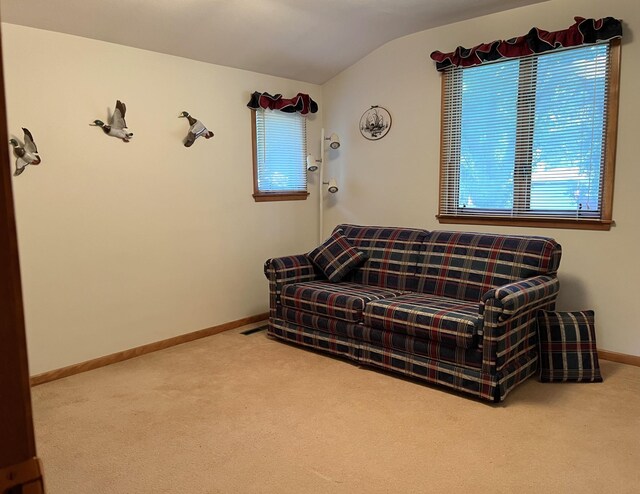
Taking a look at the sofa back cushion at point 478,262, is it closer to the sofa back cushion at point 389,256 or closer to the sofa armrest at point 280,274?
the sofa back cushion at point 389,256

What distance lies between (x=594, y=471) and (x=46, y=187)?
3421 millimetres

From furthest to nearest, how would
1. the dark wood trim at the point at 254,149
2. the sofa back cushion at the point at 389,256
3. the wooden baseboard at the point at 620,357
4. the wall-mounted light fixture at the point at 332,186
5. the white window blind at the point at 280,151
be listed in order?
the wall-mounted light fixture at the point at 332,186
the white window blind at the point at 280,151
the dark wood trim at the point at 254,149
the sofa back cushion at the point at 389,256
the wooden baseboard at the point at 620,357

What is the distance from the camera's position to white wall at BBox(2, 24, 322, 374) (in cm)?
319

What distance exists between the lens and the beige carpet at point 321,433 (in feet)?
7.07

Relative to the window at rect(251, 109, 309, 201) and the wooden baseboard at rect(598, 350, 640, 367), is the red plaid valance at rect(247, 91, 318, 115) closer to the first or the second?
the window at rect(251, 109, 309, 201)

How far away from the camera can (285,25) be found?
3.85 meters

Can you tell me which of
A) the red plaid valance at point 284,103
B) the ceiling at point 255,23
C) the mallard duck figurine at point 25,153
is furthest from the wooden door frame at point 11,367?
the red plaid valance at point 284,103

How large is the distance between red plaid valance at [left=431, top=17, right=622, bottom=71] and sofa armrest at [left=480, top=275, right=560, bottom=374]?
1.67 m

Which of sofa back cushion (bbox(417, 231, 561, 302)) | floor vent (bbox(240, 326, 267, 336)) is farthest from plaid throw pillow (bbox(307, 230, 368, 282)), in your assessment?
floor vent (bbox(240, 326, 267, 336))

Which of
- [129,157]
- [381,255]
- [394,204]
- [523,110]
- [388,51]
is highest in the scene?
[388,51]

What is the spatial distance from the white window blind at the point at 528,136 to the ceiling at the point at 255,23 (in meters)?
0.53

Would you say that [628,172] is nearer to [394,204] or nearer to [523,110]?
[523,110]

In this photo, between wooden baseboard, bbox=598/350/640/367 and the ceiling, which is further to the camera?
wooden baseboard, bbox=598/350/640/367

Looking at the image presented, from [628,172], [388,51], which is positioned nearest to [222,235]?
[388,51]
